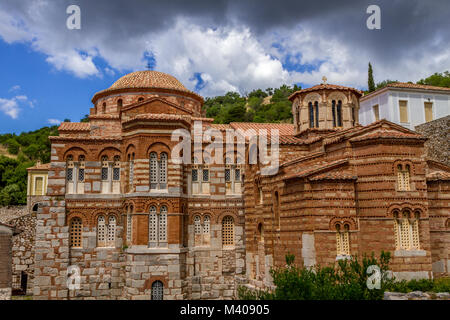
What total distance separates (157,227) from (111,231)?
3.01m

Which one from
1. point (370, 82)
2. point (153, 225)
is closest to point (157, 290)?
point (153, 225)

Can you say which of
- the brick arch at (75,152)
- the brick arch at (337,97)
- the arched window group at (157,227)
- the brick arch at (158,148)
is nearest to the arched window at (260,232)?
the arched window group at (157,227)

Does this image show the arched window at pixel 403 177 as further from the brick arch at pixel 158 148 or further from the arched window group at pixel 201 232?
the brick arch at pixel 158 148

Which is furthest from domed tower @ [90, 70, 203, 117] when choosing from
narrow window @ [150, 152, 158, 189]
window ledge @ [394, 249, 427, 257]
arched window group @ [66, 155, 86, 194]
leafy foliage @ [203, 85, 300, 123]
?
leafy foliage @ [203, 85, 300, 123]

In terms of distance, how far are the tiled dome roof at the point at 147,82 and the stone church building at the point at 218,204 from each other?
0.62 ft

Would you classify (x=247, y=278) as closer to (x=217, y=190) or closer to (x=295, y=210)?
(x=217, y=190)

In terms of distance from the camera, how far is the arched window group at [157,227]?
20859 mm

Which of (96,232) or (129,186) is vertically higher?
(129,186)

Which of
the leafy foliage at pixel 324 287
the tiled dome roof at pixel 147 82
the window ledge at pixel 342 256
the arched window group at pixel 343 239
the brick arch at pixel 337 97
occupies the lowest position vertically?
the leafy foliage at pixel 324 287

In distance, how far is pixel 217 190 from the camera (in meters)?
23.7

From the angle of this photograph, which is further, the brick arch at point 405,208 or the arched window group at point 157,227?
the arched window group at point 157,227

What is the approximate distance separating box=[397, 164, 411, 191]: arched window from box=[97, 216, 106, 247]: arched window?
14275 millimetres
